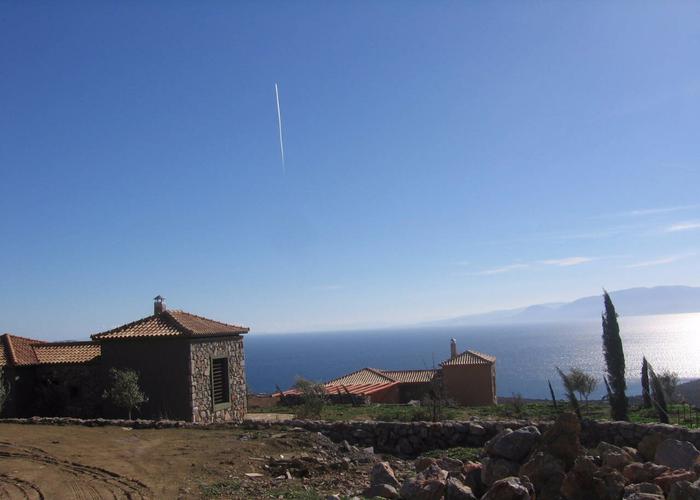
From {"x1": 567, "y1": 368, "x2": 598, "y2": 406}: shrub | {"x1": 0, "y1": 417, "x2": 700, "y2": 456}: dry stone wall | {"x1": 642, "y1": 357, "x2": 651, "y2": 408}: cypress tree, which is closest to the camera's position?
{"x1": 0, "y1": 417, "x2": 700, "y2": 456}: dry stone wall

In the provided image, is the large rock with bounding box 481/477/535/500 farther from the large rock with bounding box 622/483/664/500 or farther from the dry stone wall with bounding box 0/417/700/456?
the dry stone wall with bounding box 0/417/700/456

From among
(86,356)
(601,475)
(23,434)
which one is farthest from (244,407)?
(601,475)

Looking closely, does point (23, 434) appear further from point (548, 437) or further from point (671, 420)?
point (671, 420)

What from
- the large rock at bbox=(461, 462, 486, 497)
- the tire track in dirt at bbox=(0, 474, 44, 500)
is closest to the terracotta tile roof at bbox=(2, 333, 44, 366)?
the tire track in dirt at bbox=(0, 474, 44, 500)

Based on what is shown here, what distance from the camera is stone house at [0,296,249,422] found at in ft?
63.1

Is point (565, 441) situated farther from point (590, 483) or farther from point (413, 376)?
point (413, 376)

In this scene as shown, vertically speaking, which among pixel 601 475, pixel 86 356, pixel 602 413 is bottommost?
pixel 602 413

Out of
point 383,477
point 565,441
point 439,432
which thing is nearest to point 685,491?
point 565,441

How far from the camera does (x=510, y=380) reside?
407 ft

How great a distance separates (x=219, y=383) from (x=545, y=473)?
14280 mm

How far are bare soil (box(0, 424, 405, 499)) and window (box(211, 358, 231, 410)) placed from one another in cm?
431

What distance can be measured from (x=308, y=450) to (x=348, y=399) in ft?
47.6

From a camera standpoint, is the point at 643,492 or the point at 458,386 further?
the point at 458,386

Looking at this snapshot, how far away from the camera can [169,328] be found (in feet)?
65.0
